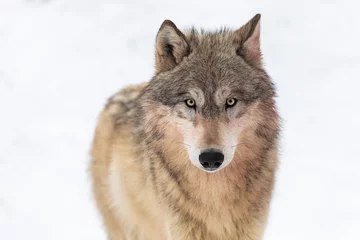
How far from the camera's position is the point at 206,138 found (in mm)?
3754

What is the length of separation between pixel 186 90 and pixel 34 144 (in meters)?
4.20

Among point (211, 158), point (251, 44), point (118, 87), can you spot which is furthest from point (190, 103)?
point (118, 87)

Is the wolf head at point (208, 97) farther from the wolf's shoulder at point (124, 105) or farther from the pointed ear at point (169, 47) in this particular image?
the wolf's shoulder at point (124, 105)

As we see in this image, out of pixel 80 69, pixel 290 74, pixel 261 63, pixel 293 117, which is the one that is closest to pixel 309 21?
pixel 290 74

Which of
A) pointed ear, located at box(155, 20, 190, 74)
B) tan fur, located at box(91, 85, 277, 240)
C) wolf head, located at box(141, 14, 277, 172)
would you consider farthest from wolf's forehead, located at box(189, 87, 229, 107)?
pointed ear, located at box(155, 20, 190, 74)

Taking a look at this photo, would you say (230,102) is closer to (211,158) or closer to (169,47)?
(211,158)

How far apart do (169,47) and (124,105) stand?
3.78ft

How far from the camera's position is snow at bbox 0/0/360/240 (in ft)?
20.9

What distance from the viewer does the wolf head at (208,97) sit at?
12.6 feet

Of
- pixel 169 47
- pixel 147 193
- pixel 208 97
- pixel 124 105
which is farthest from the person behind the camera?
pixel 124 105

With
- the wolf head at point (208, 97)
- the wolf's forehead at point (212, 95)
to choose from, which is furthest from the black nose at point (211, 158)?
the wolf's forehead at point (212, 95)

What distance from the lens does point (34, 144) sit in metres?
7.68

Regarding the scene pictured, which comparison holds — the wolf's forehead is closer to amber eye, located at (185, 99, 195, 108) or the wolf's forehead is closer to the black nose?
amber eye, located at (185, 99, 195, 108)

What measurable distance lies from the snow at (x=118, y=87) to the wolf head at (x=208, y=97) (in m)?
2.00
